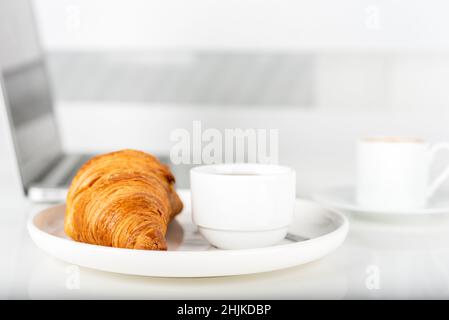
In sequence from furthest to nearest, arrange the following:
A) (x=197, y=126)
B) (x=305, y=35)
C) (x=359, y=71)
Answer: (x=197, y=126) → (x=359, y=71) → (x=305, y=35)

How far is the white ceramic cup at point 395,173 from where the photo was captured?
2.45 feet

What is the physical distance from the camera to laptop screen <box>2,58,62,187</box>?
89 centimetres

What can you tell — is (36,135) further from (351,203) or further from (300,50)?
(300,50)

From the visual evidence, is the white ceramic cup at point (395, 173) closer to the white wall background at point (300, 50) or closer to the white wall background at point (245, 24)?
the white wall background at point (300, 50)

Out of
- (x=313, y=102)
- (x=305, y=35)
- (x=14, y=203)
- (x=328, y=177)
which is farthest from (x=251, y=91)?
(x=14, y=203)

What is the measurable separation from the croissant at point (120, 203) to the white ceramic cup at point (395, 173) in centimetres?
29

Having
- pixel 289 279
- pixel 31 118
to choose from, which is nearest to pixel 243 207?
pixel 289 279

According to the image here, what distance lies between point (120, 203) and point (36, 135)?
539 millimetres

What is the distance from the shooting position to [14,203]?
0.88m

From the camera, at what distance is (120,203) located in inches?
21.4
